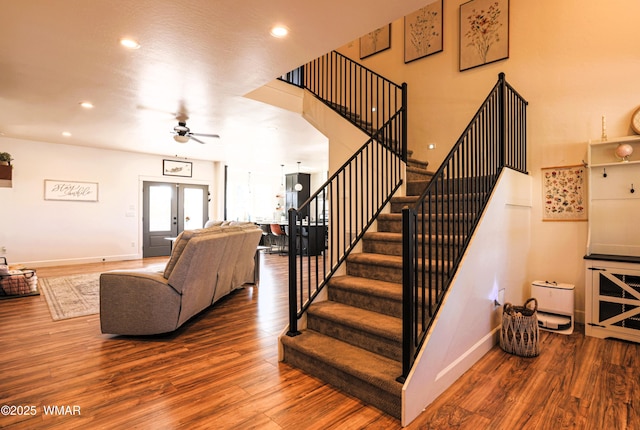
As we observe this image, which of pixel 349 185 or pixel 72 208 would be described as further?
pixel 72 208

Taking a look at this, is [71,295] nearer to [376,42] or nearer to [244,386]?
[244,386]

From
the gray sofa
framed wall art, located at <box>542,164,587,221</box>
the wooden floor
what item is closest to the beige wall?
framed wall art, located at <box>542,164,587,221</box>

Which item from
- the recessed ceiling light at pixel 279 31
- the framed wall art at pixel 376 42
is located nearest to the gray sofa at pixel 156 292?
the recessed ceiling light at pixel 279 31

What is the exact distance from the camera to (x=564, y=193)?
3875 mm

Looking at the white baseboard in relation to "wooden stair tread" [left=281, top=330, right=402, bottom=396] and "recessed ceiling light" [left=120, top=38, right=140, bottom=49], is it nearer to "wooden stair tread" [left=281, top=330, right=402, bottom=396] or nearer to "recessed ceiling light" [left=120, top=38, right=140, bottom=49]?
"recessed ceiling light" [left=120, top=38, right=140, bottom=49]

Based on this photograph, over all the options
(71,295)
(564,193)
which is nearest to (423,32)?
(564,193)

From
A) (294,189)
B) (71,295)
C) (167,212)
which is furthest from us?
(294,189)

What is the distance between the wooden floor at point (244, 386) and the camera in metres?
2.01

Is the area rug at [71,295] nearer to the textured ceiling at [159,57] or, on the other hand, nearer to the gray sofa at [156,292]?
the gray sofa at [156,292]

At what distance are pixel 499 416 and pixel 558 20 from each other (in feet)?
14.3

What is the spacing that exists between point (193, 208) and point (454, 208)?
8.27m

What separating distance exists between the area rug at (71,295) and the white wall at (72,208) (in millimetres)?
1714

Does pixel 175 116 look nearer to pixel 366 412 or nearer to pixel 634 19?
pixel 366 412

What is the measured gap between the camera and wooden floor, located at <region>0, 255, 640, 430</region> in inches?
79.0
